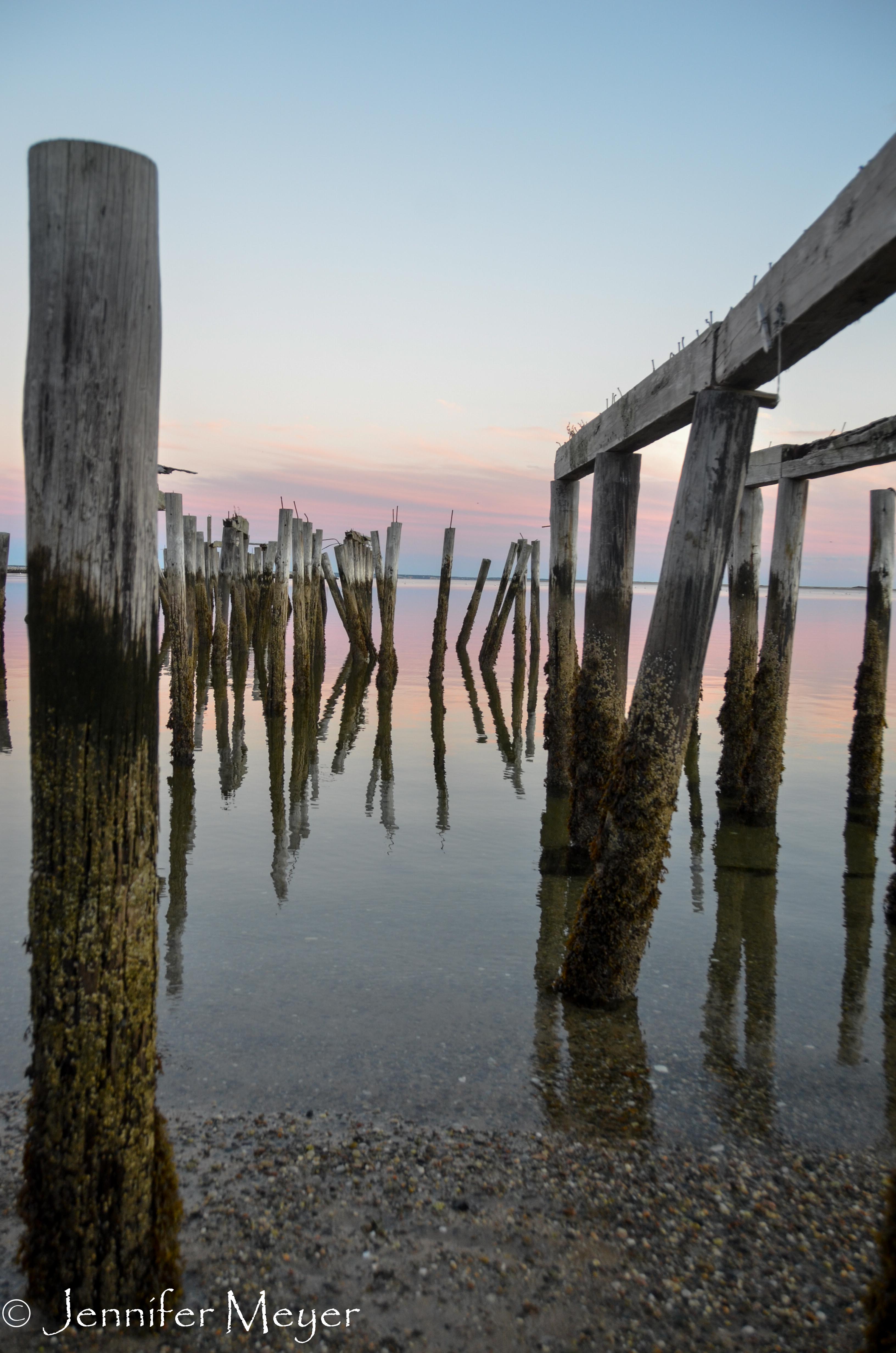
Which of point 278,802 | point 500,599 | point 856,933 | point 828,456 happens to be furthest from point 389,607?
point 856,933

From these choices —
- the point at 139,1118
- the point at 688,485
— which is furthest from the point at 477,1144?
the point at 688,485

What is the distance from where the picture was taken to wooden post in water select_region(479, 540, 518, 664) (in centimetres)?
2034

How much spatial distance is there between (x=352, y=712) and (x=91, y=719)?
11677 millimetres

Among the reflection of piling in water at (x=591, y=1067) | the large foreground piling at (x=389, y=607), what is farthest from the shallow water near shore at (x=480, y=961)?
the large foreground piling at (x=389, y=607)

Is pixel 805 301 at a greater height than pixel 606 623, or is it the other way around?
pixel 805 301

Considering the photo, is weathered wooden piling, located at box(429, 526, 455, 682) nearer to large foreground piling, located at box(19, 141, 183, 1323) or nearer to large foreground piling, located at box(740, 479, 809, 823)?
large foreground piling, located at box(740, 479, 809, 823)

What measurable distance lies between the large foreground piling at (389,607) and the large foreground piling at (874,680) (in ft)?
29.6

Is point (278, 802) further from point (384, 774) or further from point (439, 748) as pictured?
point (439, 748)

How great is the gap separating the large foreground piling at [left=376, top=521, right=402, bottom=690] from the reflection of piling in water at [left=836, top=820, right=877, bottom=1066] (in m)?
9.71

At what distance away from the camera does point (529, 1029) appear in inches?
161

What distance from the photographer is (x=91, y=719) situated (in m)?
2.23

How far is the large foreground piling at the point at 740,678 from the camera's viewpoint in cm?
805

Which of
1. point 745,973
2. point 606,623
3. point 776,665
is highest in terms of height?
point 606,623

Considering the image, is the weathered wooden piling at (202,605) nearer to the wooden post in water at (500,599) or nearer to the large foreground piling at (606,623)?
the wooden post in water at (500,599)
